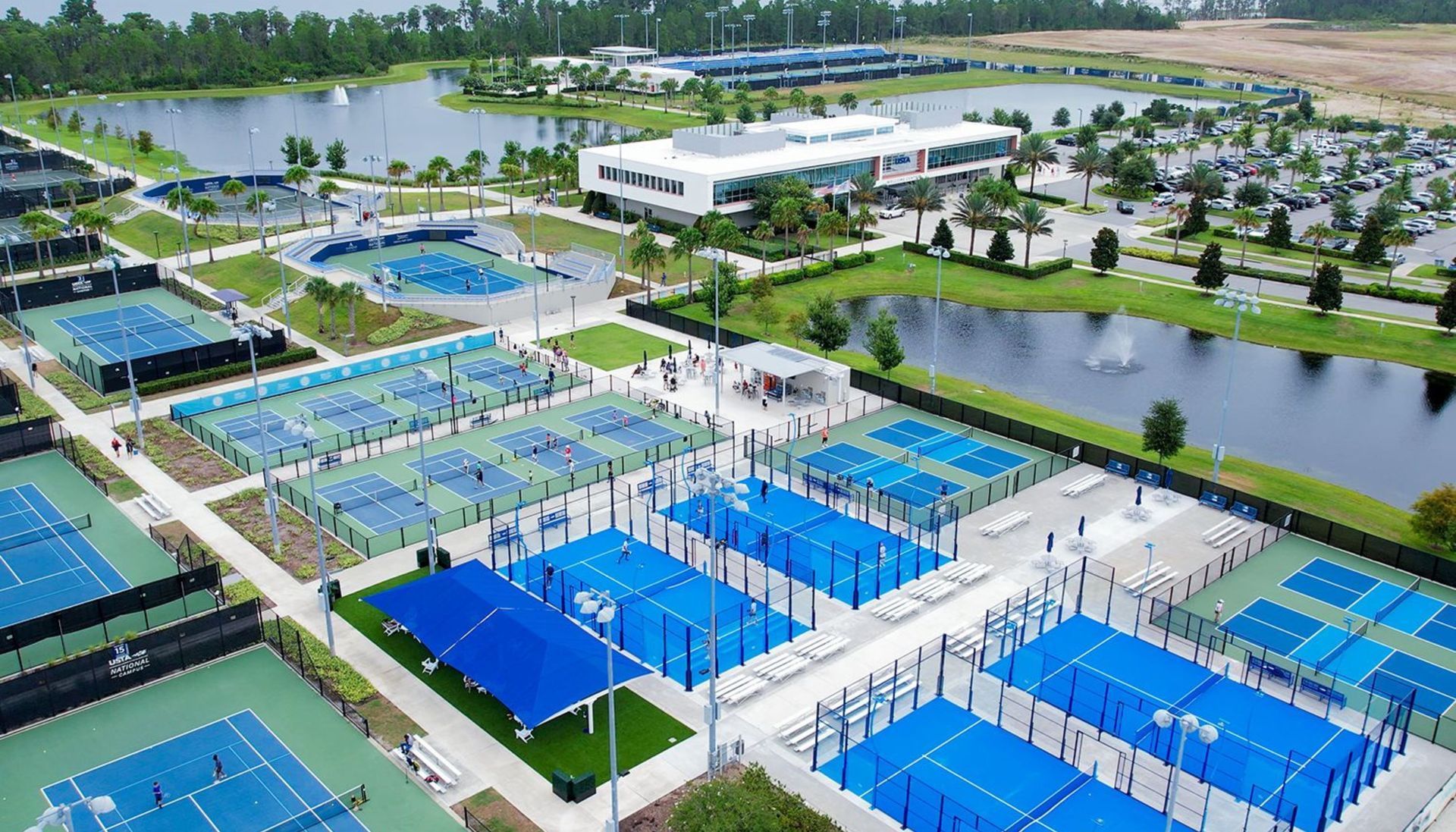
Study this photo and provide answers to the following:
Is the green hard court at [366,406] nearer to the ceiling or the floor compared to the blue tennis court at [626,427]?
nearer to the ceiling

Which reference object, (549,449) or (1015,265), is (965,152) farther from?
(549,449)

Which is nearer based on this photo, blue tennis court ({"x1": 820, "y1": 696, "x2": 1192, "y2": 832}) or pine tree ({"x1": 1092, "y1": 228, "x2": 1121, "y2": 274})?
blue tennis court ({"x1": 820, "y1": 696, "x2": 1192, "y2": 832})

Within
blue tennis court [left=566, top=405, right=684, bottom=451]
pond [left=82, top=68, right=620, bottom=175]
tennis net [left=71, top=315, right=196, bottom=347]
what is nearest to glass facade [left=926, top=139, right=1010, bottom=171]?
pond [left=82, top=68, right=620, bottom=175]

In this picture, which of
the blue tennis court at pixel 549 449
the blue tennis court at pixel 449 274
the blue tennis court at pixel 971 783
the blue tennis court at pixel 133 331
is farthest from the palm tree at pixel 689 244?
the blue tennis court at pixel 971 783

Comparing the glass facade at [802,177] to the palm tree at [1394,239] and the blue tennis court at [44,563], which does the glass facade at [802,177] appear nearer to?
the palm tree at [1394,239]

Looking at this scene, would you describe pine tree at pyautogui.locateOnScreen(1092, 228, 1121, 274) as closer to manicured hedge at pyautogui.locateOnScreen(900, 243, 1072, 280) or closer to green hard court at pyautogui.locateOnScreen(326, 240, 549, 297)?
manicured hedge at pyautogui.locateOnScreen(900, 243, 1072, 280)

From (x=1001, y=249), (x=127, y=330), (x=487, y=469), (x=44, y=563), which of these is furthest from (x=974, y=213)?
(x=44, y=563)

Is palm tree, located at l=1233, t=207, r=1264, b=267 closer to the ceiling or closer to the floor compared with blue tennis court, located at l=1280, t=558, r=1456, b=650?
closer to the ceiling
